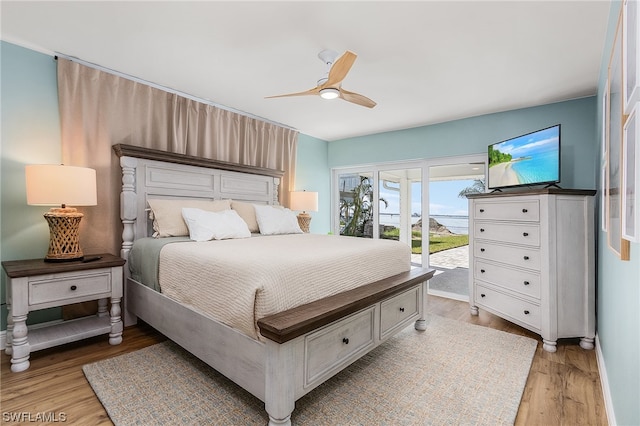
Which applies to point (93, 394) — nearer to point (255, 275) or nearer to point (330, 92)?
point (255, 275)

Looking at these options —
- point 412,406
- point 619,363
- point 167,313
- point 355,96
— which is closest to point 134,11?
point 355,96

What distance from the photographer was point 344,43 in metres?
2.34

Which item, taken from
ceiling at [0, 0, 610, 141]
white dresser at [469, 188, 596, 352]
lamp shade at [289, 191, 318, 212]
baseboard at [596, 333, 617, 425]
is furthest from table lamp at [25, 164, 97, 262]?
white dresser at [469, 188, 596, 352]

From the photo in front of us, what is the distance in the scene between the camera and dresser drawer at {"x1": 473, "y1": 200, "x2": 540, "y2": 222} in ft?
8.97

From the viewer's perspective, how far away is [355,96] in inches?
105

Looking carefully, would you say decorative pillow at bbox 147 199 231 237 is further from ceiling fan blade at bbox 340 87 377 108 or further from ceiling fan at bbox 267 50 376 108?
ceiling fan blade at bbox 340 87 377 108

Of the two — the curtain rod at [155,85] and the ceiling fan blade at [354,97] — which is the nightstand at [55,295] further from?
the ceiling fan blade at [354,97]

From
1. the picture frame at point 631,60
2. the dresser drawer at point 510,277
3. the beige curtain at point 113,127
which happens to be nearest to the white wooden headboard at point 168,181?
the beige curtain at point 113,127

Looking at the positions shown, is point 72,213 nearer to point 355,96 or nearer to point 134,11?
point 134,11

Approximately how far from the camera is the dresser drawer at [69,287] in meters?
2.14

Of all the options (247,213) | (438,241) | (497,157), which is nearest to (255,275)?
(247,213)

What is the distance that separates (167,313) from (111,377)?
49cm

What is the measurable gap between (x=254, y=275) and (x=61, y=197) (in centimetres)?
176

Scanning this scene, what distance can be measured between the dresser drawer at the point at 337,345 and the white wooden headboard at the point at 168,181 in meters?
2.21
